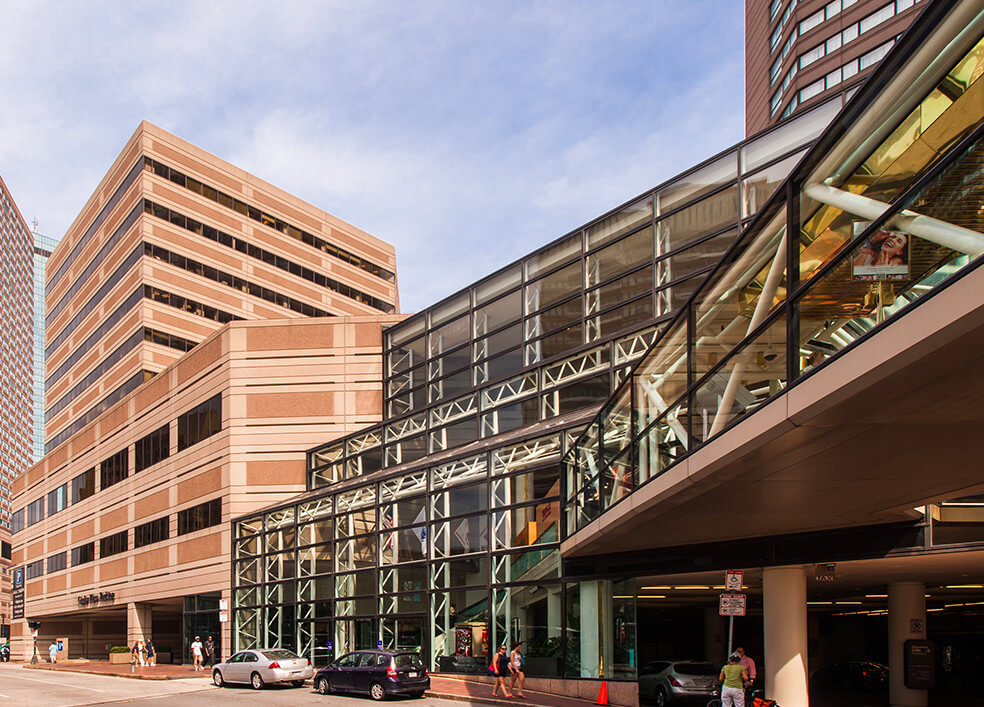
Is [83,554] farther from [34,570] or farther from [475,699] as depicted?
[475,699]

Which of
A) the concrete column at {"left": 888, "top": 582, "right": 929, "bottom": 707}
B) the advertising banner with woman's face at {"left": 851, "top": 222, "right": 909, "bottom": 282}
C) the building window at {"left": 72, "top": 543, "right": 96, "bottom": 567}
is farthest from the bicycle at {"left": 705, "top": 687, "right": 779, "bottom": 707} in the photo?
the building window at {"left": 72, "top": 543, "right": 96, "bottom": 567}

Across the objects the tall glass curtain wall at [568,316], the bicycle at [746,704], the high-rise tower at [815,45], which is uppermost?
the high-rise tower at [815,45]

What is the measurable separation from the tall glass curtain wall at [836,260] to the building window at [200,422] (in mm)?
33499

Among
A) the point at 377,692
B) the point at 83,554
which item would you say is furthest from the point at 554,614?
the point at 83,554

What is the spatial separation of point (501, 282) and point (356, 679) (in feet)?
48.5

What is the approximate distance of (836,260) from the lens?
8.77 m

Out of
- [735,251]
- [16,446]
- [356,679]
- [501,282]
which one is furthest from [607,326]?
[16,446]

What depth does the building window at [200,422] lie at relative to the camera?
146 ft

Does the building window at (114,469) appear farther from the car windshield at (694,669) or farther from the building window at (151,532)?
the car windshield at (694,669)

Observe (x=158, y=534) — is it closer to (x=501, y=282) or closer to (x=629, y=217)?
(x=501, y=282)

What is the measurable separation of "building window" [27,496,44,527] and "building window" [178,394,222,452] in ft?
98.7

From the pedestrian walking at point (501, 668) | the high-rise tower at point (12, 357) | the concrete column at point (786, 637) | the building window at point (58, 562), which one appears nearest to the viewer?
the concrete column at point (786, 637)

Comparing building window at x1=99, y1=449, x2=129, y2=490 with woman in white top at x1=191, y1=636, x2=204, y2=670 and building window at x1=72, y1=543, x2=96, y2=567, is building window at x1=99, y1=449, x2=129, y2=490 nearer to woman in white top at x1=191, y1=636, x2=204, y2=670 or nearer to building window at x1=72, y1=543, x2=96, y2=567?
building window at x1=72, y1=543, x2=96, y2=567

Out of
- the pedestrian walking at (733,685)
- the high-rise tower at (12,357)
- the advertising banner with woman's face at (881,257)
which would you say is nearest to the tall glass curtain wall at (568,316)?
the pedestrian walking at (733,685)
